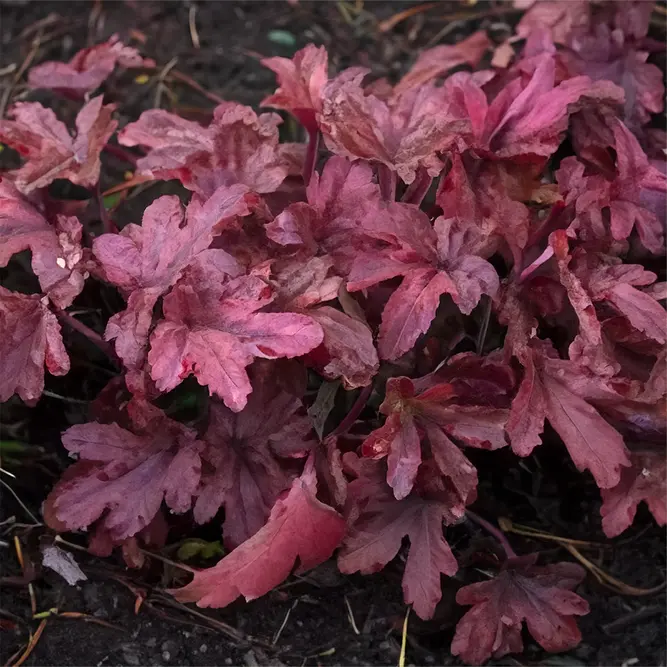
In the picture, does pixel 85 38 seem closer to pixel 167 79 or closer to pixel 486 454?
pixel 167 79

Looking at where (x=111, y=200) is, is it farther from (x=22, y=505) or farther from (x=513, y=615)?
(x=513, y=615)

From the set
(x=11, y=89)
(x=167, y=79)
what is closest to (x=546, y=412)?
(x=167, y=79)

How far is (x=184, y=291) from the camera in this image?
2.97 feet

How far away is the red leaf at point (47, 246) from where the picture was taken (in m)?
0.96

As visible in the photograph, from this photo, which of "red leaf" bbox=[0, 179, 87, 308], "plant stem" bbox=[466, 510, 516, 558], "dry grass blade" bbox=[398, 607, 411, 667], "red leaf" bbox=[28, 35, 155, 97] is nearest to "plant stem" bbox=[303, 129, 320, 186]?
"red leaf" bbox=[0, 179, 87, 308]

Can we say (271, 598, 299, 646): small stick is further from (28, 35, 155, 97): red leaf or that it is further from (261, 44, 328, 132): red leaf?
(28, 35, 155, 97): red leaf

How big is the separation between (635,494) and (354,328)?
0.45m

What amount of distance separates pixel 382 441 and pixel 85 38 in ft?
4.29

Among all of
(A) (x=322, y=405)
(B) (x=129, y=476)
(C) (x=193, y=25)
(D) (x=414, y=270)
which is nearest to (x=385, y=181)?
(D) (x=414, y=270)

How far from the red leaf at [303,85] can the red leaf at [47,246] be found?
0.35m

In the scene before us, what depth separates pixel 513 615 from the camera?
1.05 meters

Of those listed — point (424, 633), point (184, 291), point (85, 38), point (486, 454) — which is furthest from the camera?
point (85, 38)

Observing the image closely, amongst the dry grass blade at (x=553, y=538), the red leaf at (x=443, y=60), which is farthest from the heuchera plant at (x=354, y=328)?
the red leaf at (x=443, y=60)

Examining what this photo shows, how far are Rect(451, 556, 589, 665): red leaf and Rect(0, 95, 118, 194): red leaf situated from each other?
31.9 inches
